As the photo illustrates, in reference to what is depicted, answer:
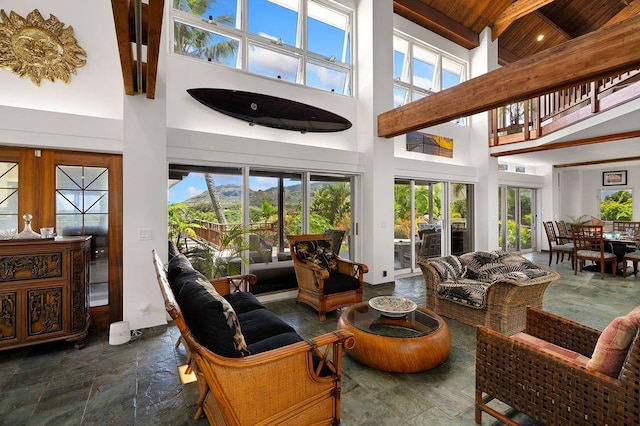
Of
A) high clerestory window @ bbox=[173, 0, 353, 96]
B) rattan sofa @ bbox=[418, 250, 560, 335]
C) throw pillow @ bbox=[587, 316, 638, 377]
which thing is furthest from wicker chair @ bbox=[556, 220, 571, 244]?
throw pillow @ bbox=[587, 316, 638, 377]

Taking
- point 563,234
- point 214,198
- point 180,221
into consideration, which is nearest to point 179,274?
point 180,221

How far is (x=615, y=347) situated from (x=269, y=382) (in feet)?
5.88

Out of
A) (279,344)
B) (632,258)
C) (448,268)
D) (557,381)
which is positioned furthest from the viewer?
(632,258)

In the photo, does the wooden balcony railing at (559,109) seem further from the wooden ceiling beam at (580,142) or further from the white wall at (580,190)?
the white wall at (580,190)

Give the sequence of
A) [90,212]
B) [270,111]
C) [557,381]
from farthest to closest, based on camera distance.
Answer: [270,111] < [90,212] < [557,381]

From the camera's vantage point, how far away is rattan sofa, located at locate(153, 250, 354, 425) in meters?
1.47

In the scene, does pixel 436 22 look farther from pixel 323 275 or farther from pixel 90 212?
pixel 90 212

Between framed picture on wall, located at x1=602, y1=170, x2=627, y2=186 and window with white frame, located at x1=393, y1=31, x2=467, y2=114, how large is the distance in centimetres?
630

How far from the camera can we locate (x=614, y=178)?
30.1ft

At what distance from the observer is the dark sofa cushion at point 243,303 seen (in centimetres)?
273

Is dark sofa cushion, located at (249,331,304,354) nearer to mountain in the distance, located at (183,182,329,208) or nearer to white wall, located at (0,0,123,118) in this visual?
mountain in the distance, located at (183,182,329,208)

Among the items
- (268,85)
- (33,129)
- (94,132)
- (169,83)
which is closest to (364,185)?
(268,85)

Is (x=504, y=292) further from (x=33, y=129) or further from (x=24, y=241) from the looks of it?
(x=33, y=129)

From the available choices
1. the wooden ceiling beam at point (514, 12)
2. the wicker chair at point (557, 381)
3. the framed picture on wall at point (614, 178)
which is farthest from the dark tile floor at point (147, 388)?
the framed picture on wall at point (614, 178)
